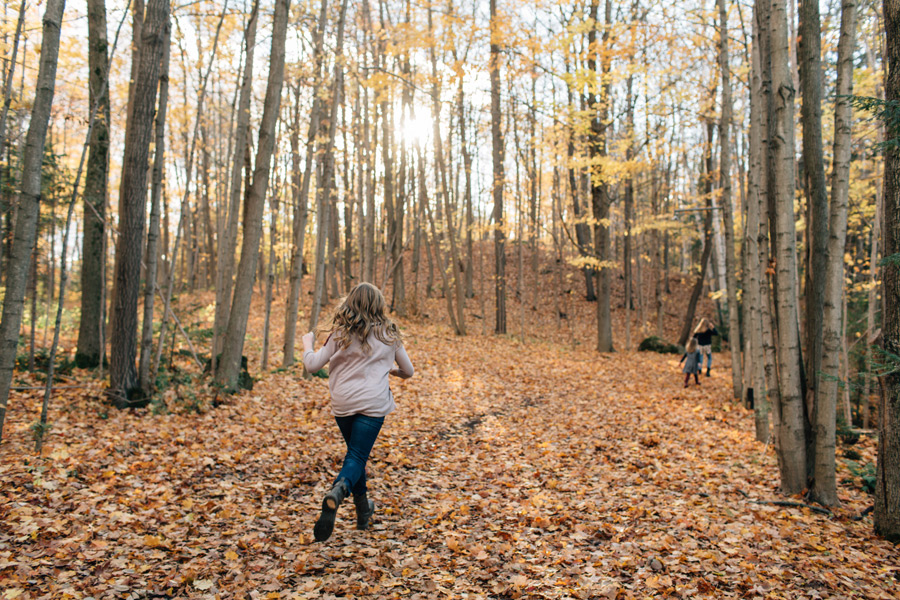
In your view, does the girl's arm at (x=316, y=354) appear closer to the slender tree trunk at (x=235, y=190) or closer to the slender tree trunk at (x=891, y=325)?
the slender tree trunk at (x=891, y=325)

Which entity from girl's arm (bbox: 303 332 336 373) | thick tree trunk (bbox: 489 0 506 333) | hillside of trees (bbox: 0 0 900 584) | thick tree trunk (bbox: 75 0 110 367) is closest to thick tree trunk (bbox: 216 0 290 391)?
hillside of trees (bbox: 0 0 900 584)

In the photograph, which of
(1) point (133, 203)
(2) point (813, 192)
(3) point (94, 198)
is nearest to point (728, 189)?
(2) point (813, 192)

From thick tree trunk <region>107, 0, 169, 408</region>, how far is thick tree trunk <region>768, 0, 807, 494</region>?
24.8 feet

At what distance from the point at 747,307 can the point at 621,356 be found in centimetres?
889

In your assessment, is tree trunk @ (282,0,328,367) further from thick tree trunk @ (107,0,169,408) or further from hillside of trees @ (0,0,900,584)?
thick tree trunk @ (107,0,169,408)

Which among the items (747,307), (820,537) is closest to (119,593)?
(820,537)

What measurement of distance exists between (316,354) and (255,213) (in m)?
4.84

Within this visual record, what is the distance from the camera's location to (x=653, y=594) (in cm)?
329

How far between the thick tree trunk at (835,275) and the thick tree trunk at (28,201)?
7482mm

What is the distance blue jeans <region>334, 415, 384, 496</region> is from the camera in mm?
3688

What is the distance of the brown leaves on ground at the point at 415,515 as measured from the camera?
10.9 feet

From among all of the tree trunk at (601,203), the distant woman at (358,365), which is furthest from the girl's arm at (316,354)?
the tree trunk at (601,203)

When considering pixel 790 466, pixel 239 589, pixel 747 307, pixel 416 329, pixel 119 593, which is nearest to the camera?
pixel 119 593

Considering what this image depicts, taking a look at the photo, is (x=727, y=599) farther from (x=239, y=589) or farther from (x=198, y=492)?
(x=198, y=492)
